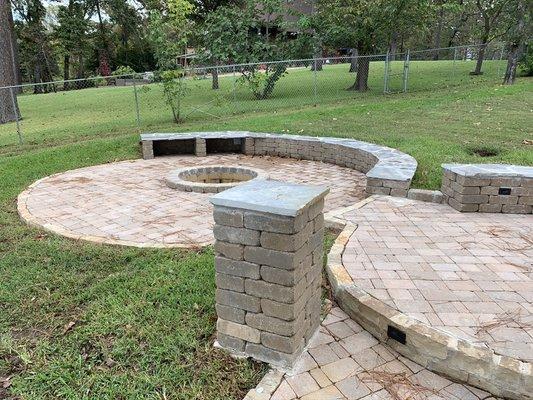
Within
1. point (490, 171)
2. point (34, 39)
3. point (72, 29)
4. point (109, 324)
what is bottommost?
point (109, 324)

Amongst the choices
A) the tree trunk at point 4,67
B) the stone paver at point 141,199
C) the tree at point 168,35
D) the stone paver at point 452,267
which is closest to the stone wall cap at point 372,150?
the stone paver at point 141,199

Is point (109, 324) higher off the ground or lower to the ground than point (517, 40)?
lower

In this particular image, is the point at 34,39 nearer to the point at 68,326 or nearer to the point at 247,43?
the point at 247,43

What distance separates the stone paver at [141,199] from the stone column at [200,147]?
0.19 m

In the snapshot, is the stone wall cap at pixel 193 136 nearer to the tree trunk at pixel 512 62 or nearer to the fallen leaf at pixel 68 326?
the fallen leaf at pixel 68 326

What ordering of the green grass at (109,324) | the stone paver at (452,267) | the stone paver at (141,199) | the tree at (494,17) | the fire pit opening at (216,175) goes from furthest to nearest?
the tree at (494,17) < the fire pit opening at (216,175) < the stone paver at (141,199) < the stone paver at (452,267) < the green grass at (109,324)

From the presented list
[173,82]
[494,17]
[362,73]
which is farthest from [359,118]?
[494,17]

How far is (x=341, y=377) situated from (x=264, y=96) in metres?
13.7

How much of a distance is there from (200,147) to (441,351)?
21.1 ft

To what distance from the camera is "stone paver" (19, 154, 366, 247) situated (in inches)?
175

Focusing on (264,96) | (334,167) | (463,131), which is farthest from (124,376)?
(264,96)

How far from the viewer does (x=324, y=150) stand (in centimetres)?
760

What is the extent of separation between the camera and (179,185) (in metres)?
5.94

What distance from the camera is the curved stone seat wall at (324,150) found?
5.40 metres
